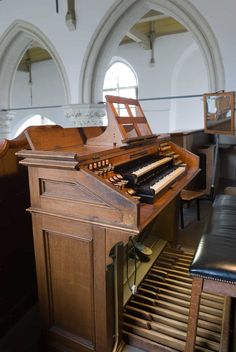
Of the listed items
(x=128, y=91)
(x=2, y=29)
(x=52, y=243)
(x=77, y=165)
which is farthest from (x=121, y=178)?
(x=128, y=91)

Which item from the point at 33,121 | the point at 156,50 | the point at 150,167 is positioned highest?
the point at 156,50

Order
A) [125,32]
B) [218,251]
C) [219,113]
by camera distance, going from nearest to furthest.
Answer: [218,251]
[219,113]
[125,32]

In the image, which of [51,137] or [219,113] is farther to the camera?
[219,113]

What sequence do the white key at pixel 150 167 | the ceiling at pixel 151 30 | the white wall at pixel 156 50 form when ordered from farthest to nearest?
the ceiling at pixel 151 30 → the white wall at pixel 156 50 → the white key at pixel 150 167

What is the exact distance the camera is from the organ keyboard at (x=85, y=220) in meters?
1.09

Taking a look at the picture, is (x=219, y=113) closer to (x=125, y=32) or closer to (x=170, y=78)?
(x=125, y=32)

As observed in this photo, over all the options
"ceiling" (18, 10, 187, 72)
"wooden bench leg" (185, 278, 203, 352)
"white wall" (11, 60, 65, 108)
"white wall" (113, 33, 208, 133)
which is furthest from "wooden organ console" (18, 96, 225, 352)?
"white wall" (11, 60, 65, 108)

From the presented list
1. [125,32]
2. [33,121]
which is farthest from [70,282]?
[33,121]

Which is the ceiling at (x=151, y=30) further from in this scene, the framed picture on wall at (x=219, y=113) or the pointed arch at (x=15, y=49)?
the framed picture on wall at (x=219, y=113)

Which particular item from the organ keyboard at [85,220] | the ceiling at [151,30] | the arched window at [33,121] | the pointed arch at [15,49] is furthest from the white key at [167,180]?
the arched window at [33,121]

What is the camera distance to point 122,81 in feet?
24.7

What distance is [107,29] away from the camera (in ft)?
13.0

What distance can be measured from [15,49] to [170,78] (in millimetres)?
3525

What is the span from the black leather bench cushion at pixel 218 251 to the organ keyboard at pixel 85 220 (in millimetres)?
269
